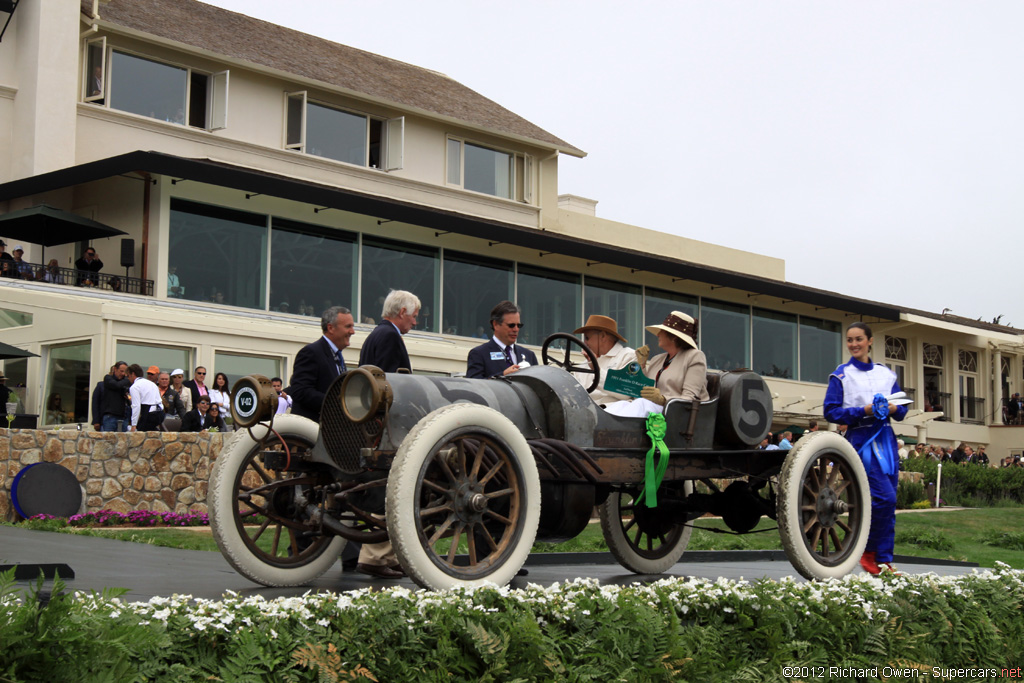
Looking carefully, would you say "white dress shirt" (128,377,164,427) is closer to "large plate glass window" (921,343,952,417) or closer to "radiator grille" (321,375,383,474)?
"radiator grille" (321,375,383,474)

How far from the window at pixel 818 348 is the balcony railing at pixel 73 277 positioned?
21.9 m

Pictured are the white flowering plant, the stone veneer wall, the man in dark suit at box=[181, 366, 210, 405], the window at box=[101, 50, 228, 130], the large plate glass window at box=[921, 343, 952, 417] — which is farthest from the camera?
the large plate glass window at box=[921, 343, 952, 417]

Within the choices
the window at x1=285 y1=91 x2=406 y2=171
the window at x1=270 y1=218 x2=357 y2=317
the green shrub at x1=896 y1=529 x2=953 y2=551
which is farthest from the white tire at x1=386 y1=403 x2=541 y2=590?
the window at x1=285 y1=91 x2=406 y2=171

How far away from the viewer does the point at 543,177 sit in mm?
34250

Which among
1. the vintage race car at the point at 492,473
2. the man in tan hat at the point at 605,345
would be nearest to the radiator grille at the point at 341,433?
the vintage race car at the point at 492,473

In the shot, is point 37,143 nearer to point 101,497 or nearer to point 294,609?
point 101,497

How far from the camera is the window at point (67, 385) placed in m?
19.8

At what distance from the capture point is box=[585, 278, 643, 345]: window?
98.8ft

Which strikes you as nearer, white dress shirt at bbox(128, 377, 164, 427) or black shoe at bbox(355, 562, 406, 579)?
black shoe at bbox(355, 562, 406, 579)

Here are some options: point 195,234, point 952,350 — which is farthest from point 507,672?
point 952,350

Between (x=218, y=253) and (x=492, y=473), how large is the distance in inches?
735

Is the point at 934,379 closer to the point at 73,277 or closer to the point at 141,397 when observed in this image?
the point at 73,277

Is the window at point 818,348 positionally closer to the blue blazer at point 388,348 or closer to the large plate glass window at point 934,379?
the large plate glass window at point 934,379

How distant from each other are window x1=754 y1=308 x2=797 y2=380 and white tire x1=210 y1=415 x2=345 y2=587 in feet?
92.7
